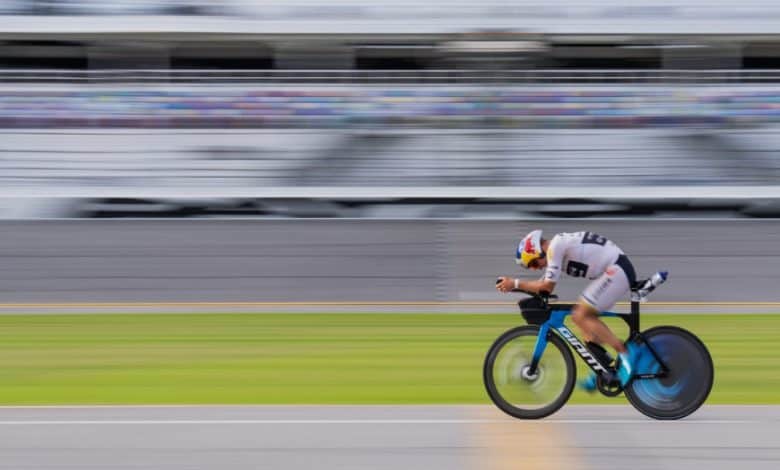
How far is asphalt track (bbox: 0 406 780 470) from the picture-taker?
5.93 m

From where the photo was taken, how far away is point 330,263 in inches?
739

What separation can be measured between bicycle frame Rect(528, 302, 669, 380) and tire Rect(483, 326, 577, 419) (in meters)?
0.04

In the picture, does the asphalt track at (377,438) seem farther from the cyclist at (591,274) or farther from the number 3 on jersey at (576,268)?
the number 3 on jersey at (576,268)

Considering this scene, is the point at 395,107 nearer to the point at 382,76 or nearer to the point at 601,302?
the point at 382,76

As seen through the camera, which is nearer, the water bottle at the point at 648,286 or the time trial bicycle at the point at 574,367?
the water bottle at the point at 648,286

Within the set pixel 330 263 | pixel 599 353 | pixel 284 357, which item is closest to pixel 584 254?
pixel 599 353

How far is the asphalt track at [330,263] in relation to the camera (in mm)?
15617

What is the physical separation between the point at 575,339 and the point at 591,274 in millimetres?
382

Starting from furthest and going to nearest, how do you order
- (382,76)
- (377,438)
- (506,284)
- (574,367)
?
(382,76) → (574,367) → (506,284) → (377,438)

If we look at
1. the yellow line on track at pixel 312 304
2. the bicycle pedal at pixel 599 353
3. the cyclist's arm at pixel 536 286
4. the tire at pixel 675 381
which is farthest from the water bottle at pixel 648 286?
the yellow line on track at pixel 312 304

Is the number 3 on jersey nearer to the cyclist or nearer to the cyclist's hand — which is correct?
the cyclist

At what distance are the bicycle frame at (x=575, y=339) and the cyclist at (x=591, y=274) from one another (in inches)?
1.9

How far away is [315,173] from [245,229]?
255 cm

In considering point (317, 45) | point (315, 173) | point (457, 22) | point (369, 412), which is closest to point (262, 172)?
point (315, 173)
